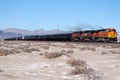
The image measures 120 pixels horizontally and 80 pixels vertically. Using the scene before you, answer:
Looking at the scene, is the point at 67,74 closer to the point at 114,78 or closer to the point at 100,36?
the point at 114,78

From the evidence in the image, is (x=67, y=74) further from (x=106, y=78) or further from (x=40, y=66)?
(x=40, y=66)

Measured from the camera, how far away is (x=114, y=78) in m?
12.3

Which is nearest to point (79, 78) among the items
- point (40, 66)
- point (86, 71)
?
point (86, 71)

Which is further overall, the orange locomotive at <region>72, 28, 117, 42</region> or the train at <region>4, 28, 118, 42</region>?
the train at <region>4, 28, 118, 42</region>

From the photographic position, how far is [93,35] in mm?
57062

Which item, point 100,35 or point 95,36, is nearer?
point 100,35

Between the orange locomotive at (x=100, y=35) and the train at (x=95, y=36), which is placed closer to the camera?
the orange locomotive at (x=100, y=35)

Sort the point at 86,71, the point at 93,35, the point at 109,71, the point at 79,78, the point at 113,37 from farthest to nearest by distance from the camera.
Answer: the point at 93,35 < the point at 113,37 < the point at 109,71 < the point at 86,71 < the point at 79,78

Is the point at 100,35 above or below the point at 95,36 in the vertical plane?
above

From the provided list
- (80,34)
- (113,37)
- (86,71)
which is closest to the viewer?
(86,71)

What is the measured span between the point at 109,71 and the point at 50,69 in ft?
8.89

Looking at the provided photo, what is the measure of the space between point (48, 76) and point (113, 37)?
42.4 meters

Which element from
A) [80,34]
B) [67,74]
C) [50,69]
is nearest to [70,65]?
[50,69]

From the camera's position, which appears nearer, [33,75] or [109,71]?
[33,75]
